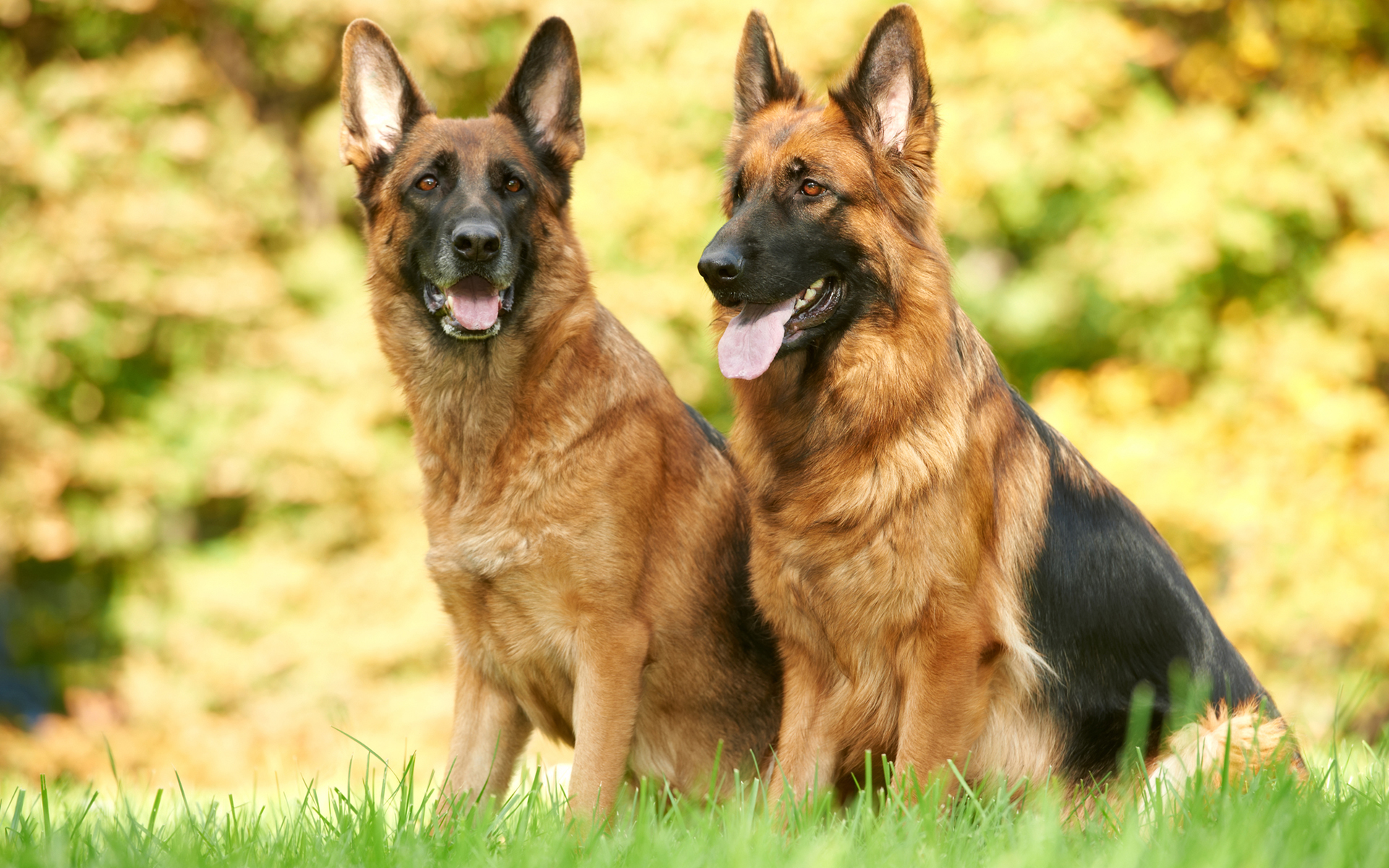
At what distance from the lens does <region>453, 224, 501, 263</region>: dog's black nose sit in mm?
3609

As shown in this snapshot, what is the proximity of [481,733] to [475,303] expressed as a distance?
138 centimetres

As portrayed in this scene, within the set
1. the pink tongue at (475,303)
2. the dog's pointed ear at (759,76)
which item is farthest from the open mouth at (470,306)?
the dog's pointed ear at (759,76)

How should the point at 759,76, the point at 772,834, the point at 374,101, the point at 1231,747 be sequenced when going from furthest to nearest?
the point at 374,101, the point at 759,76, the point at 1231,747, the point at 772,834

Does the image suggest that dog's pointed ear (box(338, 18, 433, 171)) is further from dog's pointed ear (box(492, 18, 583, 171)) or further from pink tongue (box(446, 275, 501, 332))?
pink tongue (box(446, 275, 501, 332))

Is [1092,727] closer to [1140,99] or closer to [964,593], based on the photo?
[964,593]

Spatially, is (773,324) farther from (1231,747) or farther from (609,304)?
(609,304)

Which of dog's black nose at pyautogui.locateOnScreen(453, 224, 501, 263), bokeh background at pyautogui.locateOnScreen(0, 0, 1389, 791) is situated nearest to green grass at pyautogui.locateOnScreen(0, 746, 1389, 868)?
dog's black nose at pyautogui.locateOnScreen(453, 224, 501, 263)

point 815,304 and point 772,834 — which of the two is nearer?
point 772,834

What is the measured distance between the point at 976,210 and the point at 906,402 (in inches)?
259

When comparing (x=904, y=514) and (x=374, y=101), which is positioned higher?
(x=374, y=101)

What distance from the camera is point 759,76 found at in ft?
12.2

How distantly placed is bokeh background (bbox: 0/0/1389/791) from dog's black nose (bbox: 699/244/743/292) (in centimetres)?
568

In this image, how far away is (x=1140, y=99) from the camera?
8945 mm

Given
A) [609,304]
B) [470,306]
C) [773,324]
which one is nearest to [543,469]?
[470,306]
